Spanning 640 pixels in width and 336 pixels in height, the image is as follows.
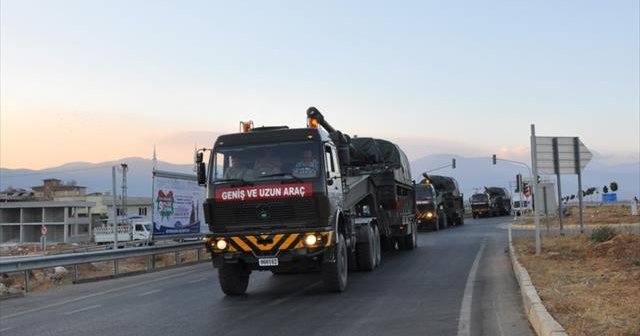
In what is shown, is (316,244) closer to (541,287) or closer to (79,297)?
(541,287)

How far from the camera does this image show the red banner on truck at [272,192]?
11.1 meters

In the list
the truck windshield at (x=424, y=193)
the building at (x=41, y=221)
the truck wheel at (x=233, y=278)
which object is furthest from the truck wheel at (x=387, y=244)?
the building at (x=41, y=221)

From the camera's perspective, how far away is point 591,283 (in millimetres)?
10336

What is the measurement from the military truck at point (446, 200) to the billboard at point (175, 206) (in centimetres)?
1813

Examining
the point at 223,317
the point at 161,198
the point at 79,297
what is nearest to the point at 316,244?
the point at 223,317

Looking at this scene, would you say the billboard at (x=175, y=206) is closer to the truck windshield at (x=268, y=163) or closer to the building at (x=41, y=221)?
the truck windshield at (x=268, y=163)

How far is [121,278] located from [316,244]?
8.65 m

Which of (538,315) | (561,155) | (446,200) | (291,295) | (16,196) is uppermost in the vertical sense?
(16,196)

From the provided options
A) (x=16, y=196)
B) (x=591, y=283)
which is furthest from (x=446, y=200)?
(x=16, y=196)

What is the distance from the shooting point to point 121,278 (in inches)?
699

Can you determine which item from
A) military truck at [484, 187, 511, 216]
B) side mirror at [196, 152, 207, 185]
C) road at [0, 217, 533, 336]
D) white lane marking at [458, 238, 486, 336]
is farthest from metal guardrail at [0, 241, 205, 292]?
military truck at [484, 187, 511, 216]

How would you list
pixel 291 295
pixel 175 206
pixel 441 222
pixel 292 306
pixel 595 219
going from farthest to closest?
pixel 441 222 → pixel 595 219 → pixel 175 206 → pixel 291 295 → pixel 292 306

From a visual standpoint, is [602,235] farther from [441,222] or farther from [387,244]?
[441,222]

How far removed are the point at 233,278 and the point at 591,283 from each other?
606 cm
